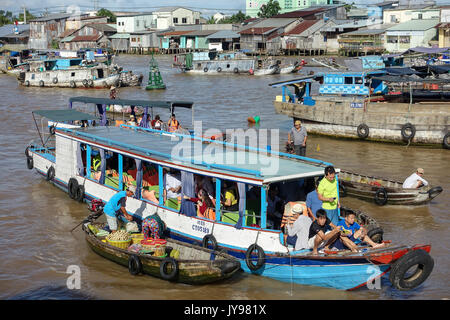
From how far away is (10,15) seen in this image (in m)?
125

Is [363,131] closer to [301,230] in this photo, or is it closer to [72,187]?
[72,187]

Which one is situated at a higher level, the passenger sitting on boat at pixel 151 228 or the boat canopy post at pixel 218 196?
the boat canopy post at pixel 218 196

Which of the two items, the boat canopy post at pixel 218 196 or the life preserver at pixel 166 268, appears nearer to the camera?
the life preserver at pixel 166 268

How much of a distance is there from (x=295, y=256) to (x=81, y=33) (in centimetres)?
7929

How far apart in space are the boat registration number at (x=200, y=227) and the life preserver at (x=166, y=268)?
1.16 m

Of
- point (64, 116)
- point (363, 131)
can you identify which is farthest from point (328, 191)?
point (363, 131)

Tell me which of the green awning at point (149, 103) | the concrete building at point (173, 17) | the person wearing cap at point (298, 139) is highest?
the concrete building at point (173, 17)

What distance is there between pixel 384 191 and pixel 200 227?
607 centimetres

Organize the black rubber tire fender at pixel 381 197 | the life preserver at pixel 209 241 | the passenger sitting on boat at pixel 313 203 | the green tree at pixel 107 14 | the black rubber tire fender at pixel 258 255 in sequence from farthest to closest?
1. the green tree at pixel 107 14
2. the black rubber tire fender at pixel 381 197
3. the life preserver at pixel 209 241
4. the passenger sitting on boat at pixel 313 203
5. the black rubber tire fender at pixel 258 255

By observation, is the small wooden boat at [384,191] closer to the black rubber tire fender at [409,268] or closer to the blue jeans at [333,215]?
the blue jeans at [333,215]

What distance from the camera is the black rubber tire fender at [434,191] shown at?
47.9 feet

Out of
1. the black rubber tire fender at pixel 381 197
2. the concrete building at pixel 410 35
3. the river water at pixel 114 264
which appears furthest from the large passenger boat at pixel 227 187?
the concrete building at pixel 410 35

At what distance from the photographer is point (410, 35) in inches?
2269

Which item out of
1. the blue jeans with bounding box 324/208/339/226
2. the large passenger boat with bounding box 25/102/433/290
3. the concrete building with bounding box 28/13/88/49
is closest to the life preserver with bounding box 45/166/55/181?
the large passenger boat with bounding box 25/102/433/290
